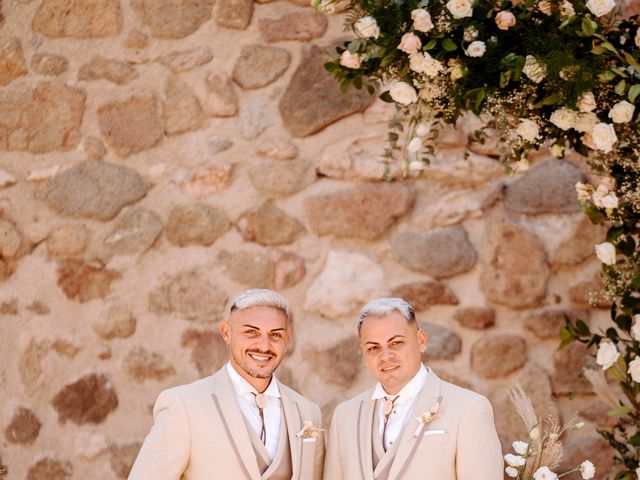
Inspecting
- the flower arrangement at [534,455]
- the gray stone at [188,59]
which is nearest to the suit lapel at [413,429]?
the flower arrangement at [534,455]

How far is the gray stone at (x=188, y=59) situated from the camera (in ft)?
12.9

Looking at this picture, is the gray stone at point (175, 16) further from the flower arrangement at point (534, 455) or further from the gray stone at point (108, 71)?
the flower arrangement at point (534, 455)

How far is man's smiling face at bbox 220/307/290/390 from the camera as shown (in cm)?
288

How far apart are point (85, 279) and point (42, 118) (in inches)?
29.8

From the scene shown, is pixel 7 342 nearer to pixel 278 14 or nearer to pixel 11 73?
pixel 11 73

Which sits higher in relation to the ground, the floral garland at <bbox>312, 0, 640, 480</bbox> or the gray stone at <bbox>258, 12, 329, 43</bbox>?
the gray stone at <bbox>258, 12, 329, 43</bbox>

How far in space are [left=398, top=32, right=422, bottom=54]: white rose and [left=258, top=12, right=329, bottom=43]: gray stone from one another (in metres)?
1.20

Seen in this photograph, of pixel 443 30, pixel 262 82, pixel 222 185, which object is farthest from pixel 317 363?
pixel 443 30

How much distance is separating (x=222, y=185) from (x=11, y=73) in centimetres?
109

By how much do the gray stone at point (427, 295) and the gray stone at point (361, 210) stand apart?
267 millimetres

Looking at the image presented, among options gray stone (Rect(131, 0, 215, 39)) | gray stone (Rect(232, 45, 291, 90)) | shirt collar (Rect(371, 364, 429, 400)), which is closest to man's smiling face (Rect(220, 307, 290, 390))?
shirt collar (Rect(371, 364, 429, 400))

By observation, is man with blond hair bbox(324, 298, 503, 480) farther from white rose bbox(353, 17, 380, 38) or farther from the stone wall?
white rose bbox(353, 17, 380, 38)

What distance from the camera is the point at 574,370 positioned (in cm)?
356

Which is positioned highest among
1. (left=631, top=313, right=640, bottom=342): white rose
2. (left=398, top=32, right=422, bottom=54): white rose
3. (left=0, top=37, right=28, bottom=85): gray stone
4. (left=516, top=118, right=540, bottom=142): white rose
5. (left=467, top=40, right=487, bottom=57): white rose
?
(left=0, top=37, right=28, bottom=85): gray stone
